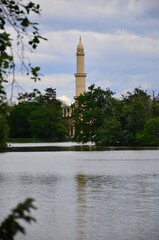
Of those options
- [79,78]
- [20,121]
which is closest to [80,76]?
[79,78]

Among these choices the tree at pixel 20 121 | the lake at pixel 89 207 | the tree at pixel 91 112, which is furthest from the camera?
the tree at pixel 20 121

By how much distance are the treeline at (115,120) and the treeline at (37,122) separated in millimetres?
41004

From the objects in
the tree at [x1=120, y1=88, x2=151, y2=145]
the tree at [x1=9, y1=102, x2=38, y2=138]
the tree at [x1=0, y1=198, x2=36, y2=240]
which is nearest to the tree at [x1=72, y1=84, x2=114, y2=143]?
the tree at [x1=120, y1=88, x2=151, y2=145]

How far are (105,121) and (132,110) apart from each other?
510cm

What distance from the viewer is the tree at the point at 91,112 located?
314 feet

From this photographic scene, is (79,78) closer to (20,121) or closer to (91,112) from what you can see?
(20,121)

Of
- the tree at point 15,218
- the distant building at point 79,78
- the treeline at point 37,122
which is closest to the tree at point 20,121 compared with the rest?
the treeline at point 37,122

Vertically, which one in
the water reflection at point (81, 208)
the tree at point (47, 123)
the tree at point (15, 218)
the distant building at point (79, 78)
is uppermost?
the distant building at point (79, 78)

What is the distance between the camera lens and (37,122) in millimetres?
141625

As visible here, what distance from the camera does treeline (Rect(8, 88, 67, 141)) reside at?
466ft

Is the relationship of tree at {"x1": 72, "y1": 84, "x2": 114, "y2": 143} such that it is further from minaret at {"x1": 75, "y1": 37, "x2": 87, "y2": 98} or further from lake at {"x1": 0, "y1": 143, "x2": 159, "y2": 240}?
minaret at {"x1": 75, "y1": 37, "x2": 87, "y2": 98}

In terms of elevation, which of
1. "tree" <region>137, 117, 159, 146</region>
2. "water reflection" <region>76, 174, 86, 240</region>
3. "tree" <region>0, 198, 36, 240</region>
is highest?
"tree" <region>137, 117, 159, 146</region>

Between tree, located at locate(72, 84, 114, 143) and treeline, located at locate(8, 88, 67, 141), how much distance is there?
40366 millimetres

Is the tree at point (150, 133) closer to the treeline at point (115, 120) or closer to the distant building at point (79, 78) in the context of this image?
the treeline at point (115, 120)
